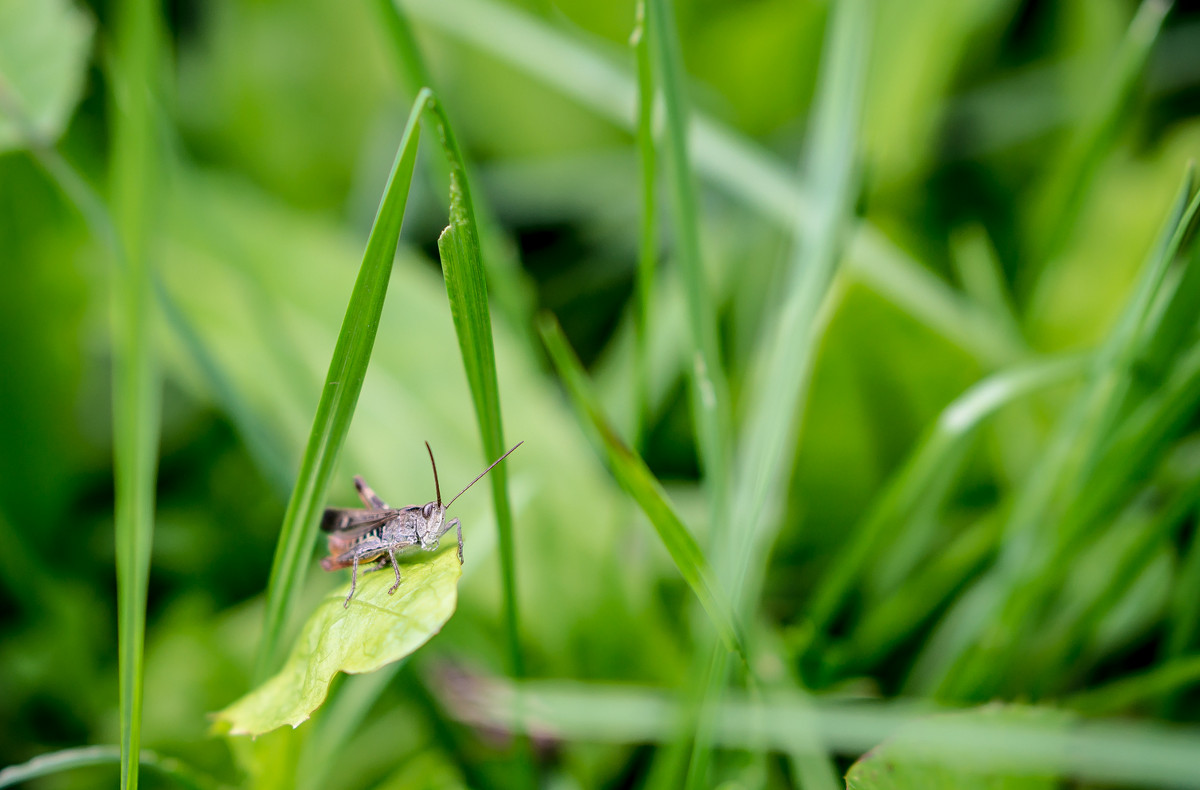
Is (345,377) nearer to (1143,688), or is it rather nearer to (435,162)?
(435,162)

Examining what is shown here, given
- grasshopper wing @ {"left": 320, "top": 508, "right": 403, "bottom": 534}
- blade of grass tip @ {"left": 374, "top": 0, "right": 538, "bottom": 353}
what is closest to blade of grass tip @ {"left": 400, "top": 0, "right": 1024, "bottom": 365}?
blade of grass tip @ {"left": 374, "top": 0, "right": 538, "bottom": 353}

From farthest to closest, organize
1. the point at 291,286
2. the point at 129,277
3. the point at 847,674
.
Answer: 1. the point at 291,286
2. the point at 847,674
3. the point at 129,277

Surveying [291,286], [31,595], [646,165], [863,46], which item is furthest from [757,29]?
[31,595]

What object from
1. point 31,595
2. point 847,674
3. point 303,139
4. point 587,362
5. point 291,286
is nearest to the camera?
point 847,674

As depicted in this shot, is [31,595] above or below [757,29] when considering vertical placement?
below

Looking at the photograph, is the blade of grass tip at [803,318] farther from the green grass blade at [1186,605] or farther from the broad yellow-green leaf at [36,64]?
the broad yellow-green leaf at [36,64]

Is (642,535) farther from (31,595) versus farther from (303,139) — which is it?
(303,139)

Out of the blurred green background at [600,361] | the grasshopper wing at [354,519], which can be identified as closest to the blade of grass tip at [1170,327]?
the blurred green background at [600,361]

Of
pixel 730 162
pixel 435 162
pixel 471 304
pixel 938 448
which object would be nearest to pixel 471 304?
pixel 471 304
